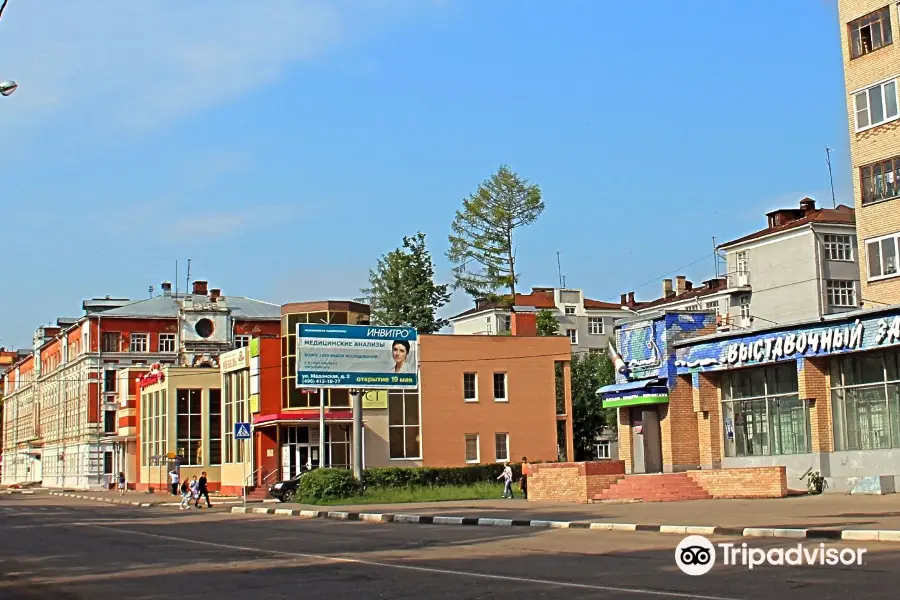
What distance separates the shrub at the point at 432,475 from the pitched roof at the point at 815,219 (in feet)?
82.1

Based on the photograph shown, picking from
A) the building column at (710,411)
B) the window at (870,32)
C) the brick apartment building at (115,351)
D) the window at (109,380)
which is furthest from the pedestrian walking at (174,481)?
the window at (870,32)

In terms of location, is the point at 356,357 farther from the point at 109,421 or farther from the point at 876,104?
the point at 109,421

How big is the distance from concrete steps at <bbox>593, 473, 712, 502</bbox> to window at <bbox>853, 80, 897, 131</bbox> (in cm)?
1379

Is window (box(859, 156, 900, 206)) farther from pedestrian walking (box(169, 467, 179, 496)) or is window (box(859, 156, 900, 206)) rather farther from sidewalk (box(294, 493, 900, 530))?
pedestrian walking (box(169, 467, 179, 496))

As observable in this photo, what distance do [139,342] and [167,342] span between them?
2.39 m

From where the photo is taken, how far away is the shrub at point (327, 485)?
41844mm

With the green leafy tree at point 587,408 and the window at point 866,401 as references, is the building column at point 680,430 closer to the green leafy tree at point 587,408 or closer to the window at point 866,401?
the window at point 866,401

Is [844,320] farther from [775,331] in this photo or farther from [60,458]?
[60,458]

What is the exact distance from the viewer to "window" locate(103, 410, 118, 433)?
88.2 m

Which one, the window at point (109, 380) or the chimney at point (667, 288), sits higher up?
the chimney at point (667, 288)

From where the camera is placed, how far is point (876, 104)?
1454 inches

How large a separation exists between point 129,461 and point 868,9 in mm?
59611

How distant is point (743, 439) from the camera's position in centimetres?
3859

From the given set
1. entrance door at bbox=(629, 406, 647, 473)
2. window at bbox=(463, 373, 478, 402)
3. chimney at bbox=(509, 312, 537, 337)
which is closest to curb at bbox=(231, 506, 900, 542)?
entrance door at bbox=(629, 406, 647, 473)
